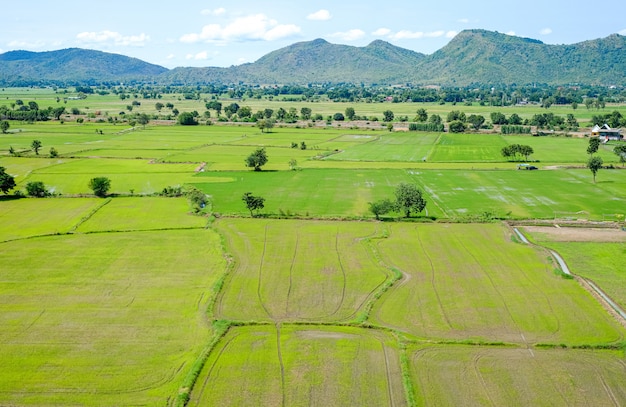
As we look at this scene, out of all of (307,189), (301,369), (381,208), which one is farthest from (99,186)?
(301,369)

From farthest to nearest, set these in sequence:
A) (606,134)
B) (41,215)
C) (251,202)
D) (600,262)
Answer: (606,134)
(41,215)
(251,202)
(600,262)

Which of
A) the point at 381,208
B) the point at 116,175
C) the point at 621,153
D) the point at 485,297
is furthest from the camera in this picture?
the point at 621,153

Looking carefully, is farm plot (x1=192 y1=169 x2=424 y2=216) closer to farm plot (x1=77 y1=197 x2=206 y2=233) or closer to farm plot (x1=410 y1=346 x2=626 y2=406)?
farm plot (x1=77 y1=197 x2=206 y2=233)

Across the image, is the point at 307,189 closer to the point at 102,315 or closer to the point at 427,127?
the point at 102,315

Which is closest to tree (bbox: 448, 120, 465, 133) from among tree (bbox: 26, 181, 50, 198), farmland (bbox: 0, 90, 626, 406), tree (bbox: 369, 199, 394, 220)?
farmland (bbox: 0, 90, 626, 406)

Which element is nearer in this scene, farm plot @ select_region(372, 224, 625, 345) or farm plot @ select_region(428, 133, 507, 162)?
farm plot @ select_region(372, 224, 625, 345)

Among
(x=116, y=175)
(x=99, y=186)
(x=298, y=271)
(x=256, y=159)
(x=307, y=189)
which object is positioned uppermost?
(x=256, y=159)
